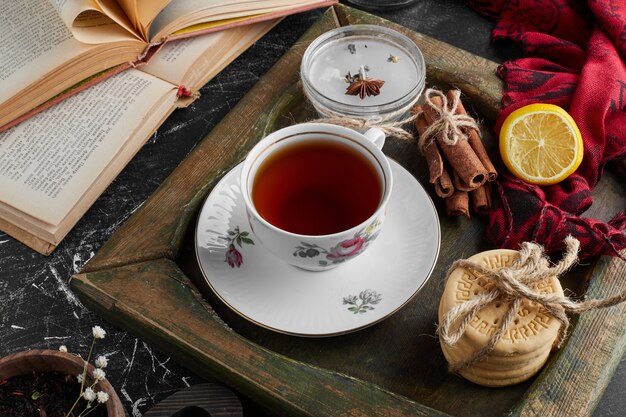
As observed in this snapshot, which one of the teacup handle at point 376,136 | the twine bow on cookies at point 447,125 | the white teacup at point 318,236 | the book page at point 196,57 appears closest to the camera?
the white teacup at point 318,236

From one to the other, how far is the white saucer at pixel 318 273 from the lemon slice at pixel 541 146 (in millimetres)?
181

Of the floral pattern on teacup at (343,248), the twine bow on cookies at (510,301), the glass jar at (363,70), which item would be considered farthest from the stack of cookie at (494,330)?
the glass jar at (363,70)

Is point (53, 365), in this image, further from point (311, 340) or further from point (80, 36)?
point (80, 36)

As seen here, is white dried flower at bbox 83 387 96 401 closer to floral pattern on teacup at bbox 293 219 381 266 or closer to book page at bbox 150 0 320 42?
floral pattern on teacup at bbox 293 219 381 266

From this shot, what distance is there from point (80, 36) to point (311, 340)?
31.6 inches

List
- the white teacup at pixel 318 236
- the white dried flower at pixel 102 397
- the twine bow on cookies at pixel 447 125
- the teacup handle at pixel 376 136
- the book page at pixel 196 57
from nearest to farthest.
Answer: the white dried flower at pixel 102 397, the white teacup at pixel 318 236, the teacup handle at pixel 376 136, the twine bow on cookies at pixel 447 125, the book page at pixel 196 57

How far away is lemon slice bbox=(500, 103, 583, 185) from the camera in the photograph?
1.18 metres

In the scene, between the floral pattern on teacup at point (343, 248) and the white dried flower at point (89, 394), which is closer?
the white dried flower at point (89, 394)

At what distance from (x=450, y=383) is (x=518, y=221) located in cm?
30

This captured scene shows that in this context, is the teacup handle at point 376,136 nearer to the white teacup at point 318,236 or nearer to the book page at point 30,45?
the white teacup at point 318,236

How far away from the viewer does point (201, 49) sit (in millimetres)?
1506

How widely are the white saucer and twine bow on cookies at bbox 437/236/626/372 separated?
0.10m

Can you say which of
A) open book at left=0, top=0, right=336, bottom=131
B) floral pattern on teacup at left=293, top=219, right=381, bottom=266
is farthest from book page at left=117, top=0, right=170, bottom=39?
floral pattern on teacup at left=293, top=219, right=381, bottom=266

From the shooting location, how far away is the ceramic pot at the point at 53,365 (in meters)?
0.88
